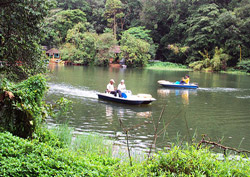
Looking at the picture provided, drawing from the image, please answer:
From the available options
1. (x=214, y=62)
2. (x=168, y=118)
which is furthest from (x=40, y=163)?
(x=214, y=62)

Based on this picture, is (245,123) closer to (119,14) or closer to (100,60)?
(100,60)

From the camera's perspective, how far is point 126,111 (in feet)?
37.9

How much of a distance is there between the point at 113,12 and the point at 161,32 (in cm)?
1037

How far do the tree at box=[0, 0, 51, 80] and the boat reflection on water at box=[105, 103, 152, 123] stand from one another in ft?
12.7

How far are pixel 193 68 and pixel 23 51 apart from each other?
36.0 metres

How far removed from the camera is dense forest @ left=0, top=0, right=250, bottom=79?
37.9m

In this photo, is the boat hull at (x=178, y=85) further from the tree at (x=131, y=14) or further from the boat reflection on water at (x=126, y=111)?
the tree at (x=131, y=14)

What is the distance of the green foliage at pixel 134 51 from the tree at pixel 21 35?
1329 inches

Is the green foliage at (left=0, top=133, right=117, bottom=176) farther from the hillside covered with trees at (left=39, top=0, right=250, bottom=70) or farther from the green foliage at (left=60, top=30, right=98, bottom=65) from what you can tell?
the green foliage at (left=60, top=30, right=98, bottom=65)

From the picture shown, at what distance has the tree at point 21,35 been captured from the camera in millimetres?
6633

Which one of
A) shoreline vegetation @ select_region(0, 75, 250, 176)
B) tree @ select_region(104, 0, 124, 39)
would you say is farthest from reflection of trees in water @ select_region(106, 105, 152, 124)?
tree @ select_region(104, 0, 124, 39)

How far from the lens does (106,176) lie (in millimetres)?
3246

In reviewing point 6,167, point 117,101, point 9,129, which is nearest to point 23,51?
point 9,129

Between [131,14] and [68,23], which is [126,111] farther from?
[131,14]
